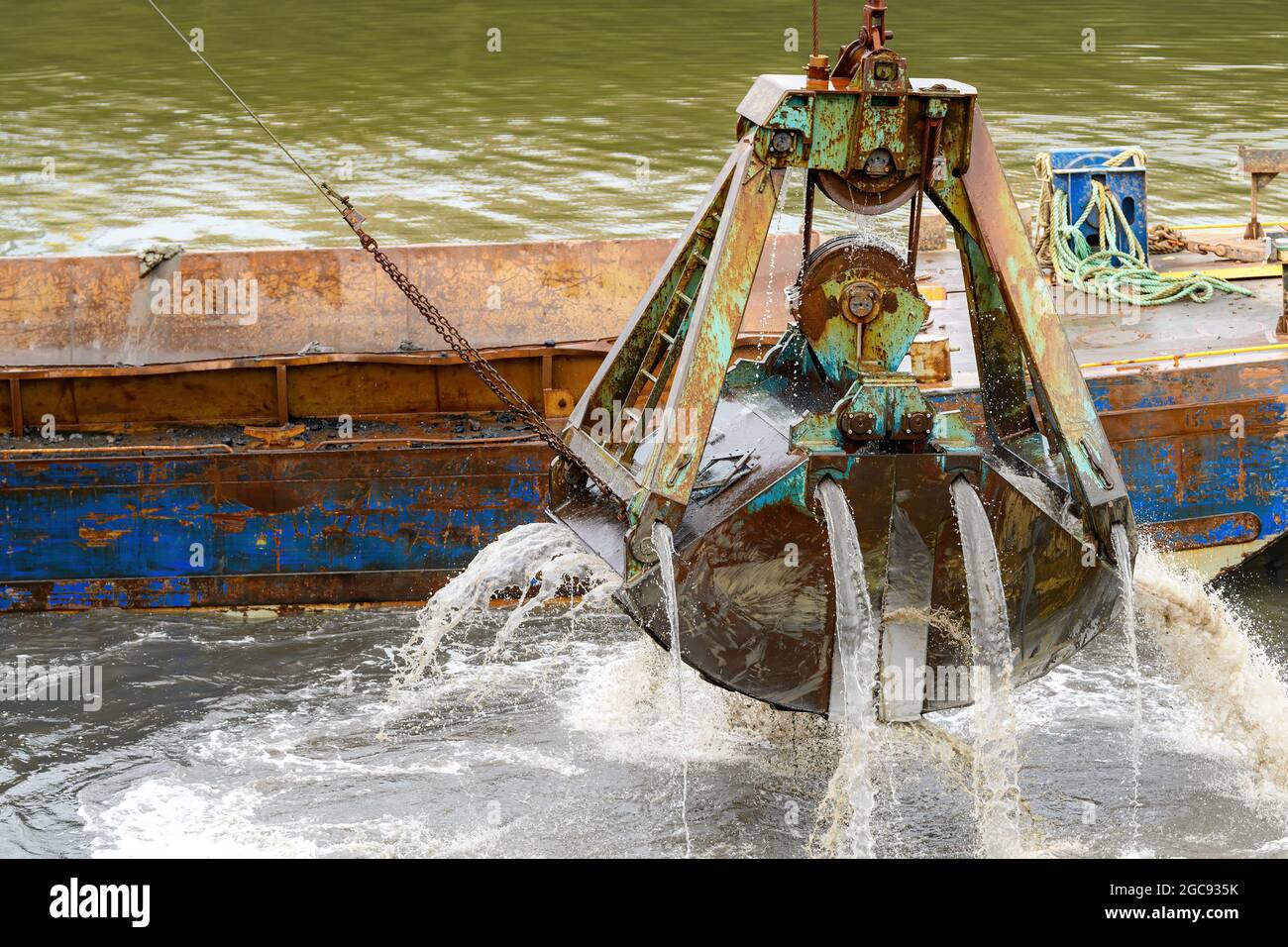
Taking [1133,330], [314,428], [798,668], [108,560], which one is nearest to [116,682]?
[108,560]

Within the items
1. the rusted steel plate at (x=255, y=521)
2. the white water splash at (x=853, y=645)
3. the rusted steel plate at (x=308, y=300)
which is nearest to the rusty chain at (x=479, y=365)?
the white water splash at (x=853, y=645)

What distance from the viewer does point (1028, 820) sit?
6.81 meters

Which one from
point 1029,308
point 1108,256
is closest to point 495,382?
point 1029,308

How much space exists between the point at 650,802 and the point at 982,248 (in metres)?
2.99

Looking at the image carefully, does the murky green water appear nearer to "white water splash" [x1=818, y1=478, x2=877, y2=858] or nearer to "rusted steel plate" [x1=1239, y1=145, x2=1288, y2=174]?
"rusted steel plate" [x1=1239, y1=145, x2=1288, y2=174]

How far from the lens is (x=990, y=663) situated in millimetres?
5738

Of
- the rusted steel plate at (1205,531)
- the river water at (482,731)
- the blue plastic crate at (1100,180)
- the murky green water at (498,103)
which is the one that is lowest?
the river water at (482,731)

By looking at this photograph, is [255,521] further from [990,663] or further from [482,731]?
[990,663]

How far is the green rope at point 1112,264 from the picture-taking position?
11.1 metres

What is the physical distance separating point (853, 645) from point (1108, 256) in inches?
266

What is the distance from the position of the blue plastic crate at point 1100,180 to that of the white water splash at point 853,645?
6.62m

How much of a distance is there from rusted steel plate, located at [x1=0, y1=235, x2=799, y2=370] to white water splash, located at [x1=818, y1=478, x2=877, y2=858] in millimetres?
5620

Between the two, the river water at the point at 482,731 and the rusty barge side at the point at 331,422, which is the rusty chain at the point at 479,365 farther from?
the rusty barge side at the point at 331,422

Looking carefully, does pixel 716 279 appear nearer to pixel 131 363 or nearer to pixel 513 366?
pixel 513 366
